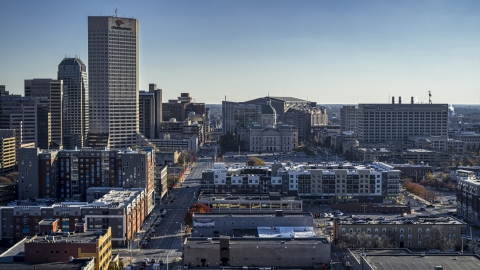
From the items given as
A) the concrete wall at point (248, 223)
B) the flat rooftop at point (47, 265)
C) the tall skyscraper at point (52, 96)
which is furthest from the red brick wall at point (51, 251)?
the tall skyscraper at point (52, 96)

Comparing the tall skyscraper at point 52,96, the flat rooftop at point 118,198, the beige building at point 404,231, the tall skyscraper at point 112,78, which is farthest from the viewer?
the tall skyscraper at point 52,96

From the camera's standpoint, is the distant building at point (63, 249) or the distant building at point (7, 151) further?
the distant building at point (7, 151)

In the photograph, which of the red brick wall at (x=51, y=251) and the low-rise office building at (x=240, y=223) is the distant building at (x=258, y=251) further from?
the red brick wall at (x=51, y=251)

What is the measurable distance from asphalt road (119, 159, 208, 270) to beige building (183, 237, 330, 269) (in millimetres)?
2592

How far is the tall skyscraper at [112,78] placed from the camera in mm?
77375

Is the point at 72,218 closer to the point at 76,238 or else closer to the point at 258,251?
the point at 76,238

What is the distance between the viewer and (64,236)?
98.9 feet

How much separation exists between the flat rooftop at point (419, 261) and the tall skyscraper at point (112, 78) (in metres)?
55.7

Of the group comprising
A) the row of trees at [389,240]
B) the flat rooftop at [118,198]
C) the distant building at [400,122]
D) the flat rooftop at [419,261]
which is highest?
the distant building at [400,122]

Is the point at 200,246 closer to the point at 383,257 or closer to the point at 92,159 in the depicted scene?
the point at 383,257

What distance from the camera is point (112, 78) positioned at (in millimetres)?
79125

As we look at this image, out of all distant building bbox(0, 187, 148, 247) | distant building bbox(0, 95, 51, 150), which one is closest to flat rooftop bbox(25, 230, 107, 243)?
distant building bbox(0, 187, 148, 247)

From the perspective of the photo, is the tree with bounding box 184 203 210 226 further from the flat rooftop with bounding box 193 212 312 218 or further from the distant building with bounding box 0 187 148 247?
the distant building with bounding box 0 187 148 247

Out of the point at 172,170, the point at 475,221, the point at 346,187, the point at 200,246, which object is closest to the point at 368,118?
the point at 172,170
